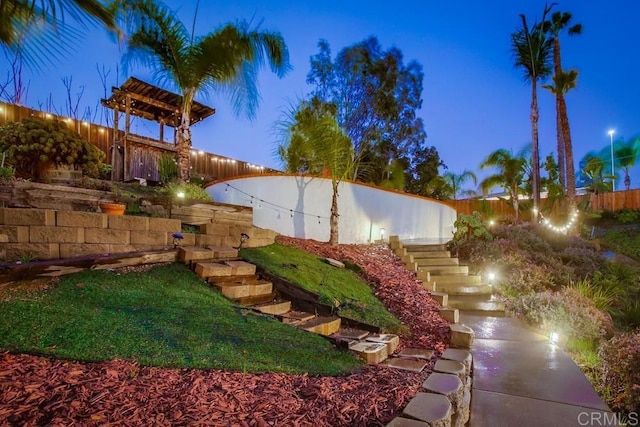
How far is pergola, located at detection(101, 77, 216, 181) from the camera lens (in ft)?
33.9

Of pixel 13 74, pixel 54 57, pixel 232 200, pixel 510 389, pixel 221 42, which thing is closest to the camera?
pixel 54 57

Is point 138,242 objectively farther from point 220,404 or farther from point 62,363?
point 220,404

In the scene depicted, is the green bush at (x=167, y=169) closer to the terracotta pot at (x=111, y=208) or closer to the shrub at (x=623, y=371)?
the terracotta pot at (x=111, y=208)

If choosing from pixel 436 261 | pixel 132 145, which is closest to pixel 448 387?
pixel 436 261

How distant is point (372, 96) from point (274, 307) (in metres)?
14.4

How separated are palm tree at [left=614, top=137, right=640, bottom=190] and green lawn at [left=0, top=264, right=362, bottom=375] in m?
28.8

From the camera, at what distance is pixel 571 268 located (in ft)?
25.2

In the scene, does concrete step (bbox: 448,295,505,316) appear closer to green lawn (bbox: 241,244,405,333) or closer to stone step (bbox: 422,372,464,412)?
green lawn (bbox: 241,244,405,333)

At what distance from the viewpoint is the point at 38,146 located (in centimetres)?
651

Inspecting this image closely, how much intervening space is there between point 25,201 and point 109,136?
23.5 feet

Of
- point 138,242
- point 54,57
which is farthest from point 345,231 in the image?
point 54,57

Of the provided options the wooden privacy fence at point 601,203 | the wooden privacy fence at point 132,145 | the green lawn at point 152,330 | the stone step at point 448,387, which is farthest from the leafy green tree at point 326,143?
the wooden privacy fence at point 601,203

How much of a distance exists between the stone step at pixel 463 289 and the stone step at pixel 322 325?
326 cm

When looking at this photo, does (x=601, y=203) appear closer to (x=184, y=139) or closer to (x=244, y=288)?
(x=184, y=139)
